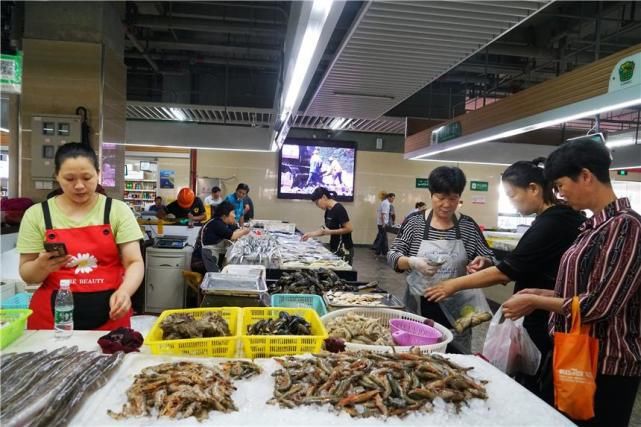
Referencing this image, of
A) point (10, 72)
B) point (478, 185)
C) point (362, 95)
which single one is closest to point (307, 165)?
point (478, 185)

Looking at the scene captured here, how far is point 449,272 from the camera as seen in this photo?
111 inches

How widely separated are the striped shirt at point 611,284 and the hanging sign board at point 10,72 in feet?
17.4

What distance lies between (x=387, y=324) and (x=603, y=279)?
43.7 inches

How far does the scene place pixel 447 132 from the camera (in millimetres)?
7609

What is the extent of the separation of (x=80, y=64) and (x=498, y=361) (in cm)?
542

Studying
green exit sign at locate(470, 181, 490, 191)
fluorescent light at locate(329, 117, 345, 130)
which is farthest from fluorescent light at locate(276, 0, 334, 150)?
green exit sign at locate(470, 181, 490, 191)

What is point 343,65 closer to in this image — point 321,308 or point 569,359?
point 321,308

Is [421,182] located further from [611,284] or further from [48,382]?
[48,382]

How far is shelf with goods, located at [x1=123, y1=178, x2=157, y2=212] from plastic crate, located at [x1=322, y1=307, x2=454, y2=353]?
11.9 m

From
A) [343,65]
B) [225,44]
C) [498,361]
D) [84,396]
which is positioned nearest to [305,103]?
[225,44]

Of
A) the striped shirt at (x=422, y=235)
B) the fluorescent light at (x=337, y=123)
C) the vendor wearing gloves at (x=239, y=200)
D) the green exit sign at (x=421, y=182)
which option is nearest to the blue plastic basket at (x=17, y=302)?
the striped shirt at (x=422, y=235)

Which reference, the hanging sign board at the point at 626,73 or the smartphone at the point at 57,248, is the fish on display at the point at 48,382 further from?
the hanging sign board at the point at 626,73

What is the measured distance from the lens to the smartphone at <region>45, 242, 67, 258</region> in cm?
190

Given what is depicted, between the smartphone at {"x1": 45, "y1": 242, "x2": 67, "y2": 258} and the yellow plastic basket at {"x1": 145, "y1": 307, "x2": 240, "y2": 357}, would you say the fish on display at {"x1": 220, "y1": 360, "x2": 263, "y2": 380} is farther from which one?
the smartphone at {"x1": 45, "y1": 242, "x2": 67, "y2": 258}
